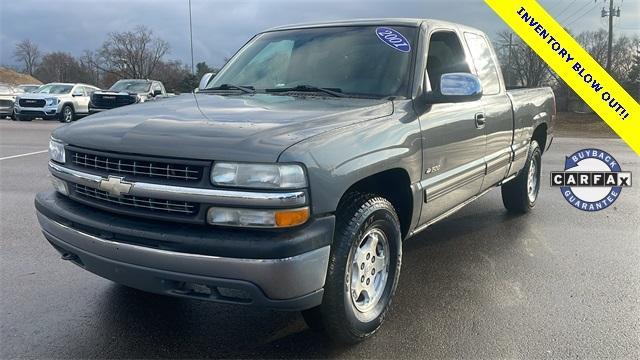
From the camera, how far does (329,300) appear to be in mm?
2910

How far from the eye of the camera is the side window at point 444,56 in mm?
4403

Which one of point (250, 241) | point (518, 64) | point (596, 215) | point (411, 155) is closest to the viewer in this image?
point (250, 241)

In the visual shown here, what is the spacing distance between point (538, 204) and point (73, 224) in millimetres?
5749

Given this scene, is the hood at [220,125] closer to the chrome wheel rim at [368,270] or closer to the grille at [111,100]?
the chrome wheel rim at [368,270]

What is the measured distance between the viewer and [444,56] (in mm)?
4668

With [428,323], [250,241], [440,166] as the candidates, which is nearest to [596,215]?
[440,166]

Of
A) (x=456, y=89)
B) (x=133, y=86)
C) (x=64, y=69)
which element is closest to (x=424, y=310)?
(x=456, y=89)

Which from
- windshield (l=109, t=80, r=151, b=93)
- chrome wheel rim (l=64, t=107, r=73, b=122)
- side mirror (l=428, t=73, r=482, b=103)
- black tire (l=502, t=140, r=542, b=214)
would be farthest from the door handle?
chrome wheel rim (l=64, t=107, r=73, b=122)

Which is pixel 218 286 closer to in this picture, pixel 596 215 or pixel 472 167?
pixel 472 167

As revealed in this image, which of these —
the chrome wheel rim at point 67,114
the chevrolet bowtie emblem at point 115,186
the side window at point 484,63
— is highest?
the side window at point 484,63

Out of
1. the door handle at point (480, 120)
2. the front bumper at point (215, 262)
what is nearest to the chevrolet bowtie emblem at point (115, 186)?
the front bumper at point (215, 262)

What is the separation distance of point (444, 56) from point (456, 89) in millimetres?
1044

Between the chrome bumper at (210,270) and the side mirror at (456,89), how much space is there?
159 centimetres

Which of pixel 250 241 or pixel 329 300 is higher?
pixel 250 241
